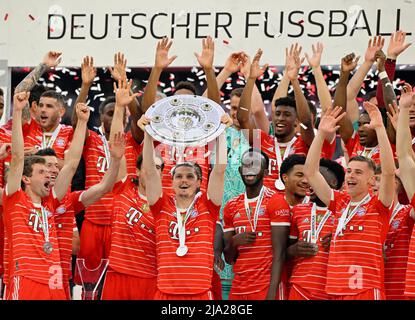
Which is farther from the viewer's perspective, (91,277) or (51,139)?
(51,139)

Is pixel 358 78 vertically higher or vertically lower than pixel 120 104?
higher

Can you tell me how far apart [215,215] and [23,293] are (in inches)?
60.2

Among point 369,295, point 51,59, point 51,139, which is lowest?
point 369,295

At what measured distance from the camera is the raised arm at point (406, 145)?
9.53 m

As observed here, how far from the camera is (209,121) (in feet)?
32.6

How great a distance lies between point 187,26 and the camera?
39.3 feet

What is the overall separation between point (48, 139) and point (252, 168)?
181 cm

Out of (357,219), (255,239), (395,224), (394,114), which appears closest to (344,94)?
(394,114)

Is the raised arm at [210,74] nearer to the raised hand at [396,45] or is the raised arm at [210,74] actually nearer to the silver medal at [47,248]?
the raised hand at [396,45]

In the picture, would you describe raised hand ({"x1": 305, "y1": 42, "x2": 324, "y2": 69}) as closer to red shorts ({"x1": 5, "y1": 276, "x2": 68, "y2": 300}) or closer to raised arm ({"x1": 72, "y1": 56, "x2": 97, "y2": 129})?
raised arm ({"x1": 72, "y1": 56, "x2": 97, "y2": 129})

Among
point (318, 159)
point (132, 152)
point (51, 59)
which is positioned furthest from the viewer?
point (51, 59)

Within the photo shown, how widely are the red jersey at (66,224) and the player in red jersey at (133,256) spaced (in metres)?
0.33

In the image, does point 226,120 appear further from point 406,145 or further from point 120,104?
point 406,145
